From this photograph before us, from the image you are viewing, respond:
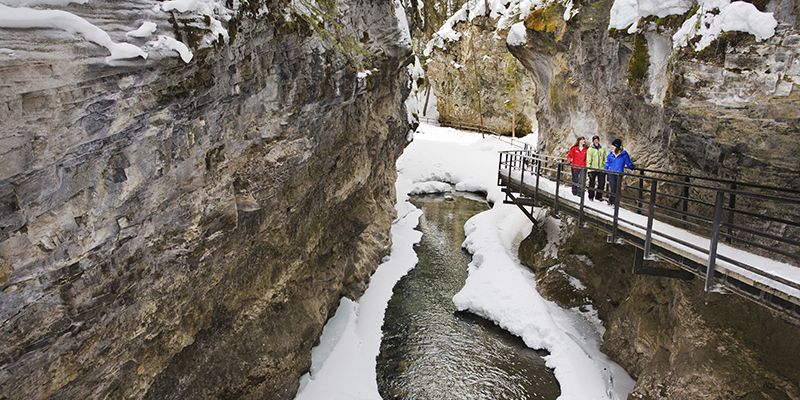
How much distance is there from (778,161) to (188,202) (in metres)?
9.27

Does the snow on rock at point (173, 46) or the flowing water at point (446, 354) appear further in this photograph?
the flowing water at point (446, 354)

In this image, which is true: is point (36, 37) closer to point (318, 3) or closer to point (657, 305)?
point (318, 3)

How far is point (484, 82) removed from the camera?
36.8 metres

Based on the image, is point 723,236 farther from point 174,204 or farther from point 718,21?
point 174,204

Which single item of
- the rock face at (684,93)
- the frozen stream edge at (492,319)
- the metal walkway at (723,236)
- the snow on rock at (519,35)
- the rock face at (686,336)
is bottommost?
the frozen stream edge at (492,319)

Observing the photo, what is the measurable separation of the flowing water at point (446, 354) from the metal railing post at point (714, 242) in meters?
5.14

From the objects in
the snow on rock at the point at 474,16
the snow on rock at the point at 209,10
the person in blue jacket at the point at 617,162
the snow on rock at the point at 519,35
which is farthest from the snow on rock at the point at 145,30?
the snow on rock at the point at 474,16

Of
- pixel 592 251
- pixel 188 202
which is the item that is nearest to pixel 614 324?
pixel 592 251

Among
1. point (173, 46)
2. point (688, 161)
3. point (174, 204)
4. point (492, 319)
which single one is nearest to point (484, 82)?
point (492, 319)

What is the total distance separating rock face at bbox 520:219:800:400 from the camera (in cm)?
607

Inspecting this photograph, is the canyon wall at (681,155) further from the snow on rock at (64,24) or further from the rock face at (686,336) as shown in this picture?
the snow on rock at (64,24)

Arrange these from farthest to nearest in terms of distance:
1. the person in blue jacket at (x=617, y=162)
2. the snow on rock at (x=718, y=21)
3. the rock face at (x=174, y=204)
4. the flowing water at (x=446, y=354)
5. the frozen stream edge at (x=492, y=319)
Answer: the flowing water at (x=446, y=354) < the frozen stream edge at (x=492, y=319) < the person in blue jacket at (x=617, y=162) < the snow on rock at (x=718, y=21) < the rock face at (x=174, y=204)

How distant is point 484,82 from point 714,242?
112 feet

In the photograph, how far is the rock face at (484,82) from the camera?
3434 centimetres
